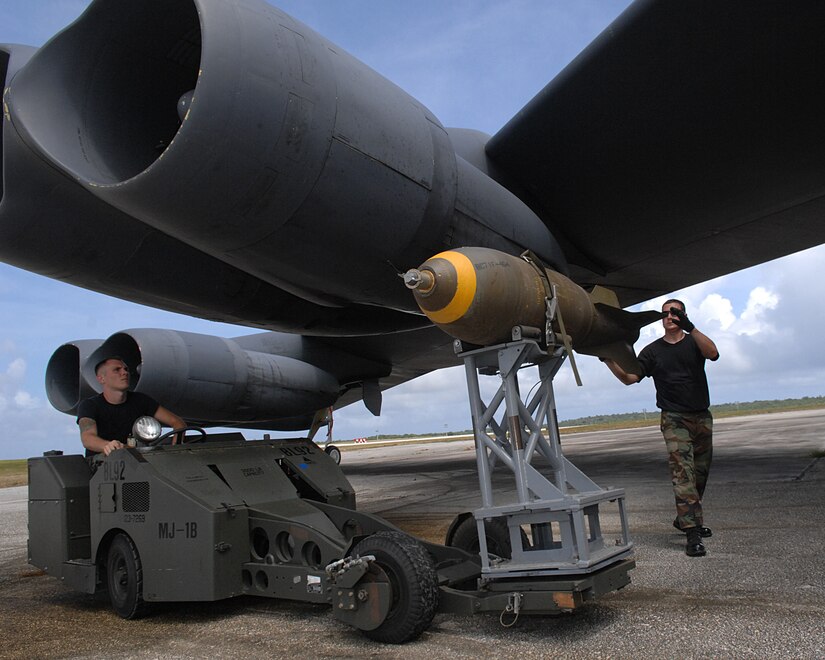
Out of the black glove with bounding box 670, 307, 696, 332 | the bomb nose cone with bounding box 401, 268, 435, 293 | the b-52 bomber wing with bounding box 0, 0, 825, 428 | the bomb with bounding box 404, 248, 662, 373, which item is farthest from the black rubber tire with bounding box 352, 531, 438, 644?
the black glove with bounding box 670, 307, 696, 332

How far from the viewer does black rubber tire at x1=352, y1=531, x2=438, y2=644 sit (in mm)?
3242

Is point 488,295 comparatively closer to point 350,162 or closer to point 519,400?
point 519,400

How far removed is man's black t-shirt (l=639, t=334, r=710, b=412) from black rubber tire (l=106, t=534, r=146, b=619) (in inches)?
163

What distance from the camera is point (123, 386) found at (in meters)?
5.16

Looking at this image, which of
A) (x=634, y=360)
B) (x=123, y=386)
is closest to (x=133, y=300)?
(x=123, y=386)

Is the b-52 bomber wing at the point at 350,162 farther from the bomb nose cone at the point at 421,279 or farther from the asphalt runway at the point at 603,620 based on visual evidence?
the asphalt runway at the point at 603,620

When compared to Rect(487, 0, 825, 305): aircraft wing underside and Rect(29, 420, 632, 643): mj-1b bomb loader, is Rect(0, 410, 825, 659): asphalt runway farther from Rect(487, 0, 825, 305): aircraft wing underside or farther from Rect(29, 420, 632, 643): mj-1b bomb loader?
Rect(487, 0, 825, 305): aircraft wing underside

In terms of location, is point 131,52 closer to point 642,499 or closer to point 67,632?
point 67,632

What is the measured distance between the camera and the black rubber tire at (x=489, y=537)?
4061 mm

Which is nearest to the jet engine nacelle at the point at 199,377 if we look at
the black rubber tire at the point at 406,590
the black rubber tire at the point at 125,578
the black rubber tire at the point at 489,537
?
the black rubber tire at the point at 125,578

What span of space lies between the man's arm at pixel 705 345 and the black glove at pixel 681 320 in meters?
0.07

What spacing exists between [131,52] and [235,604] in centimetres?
387

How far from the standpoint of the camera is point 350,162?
13.4ft

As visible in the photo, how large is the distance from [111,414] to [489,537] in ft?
9.99
